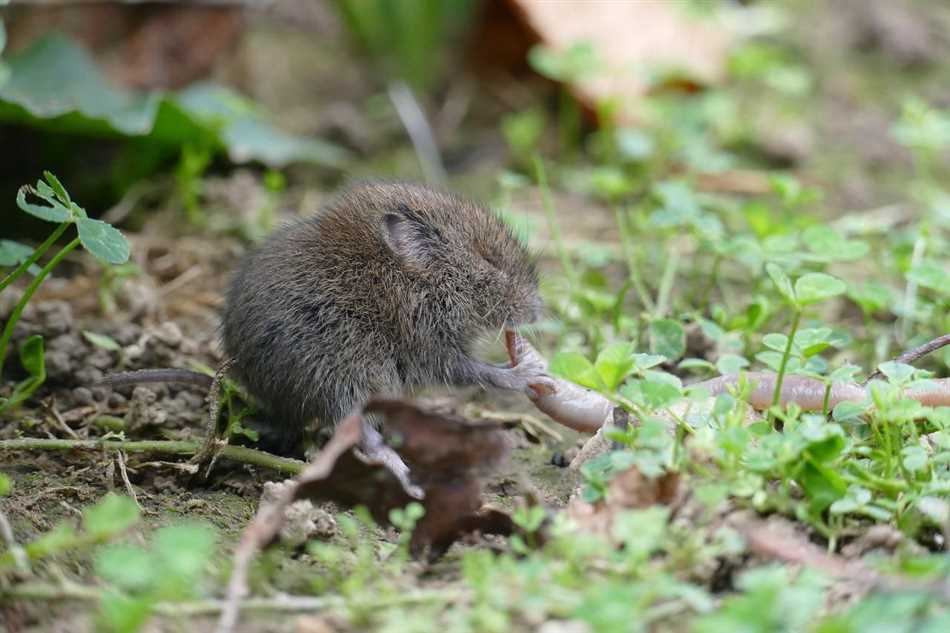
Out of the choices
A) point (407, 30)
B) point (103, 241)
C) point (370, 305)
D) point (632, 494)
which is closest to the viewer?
point (632, 494)

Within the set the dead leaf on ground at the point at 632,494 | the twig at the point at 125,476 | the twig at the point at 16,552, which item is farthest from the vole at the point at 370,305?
the twig at the point at 16,552

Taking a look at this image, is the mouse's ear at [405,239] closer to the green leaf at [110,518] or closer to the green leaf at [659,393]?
the green leaf at [659,393]

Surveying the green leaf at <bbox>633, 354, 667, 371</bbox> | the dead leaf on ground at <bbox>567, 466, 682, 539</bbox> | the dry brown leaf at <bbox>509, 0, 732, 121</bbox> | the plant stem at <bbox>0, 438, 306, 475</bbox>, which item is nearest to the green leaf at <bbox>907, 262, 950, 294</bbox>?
the green leaf at <bbox>633, 354, 667, 371</bbox>

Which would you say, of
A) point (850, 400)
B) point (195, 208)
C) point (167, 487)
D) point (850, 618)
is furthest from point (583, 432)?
point (195, 208)

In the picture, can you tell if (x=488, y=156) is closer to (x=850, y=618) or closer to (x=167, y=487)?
(x=167, y=487)

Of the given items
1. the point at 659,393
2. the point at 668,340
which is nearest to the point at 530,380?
the point at 668,340

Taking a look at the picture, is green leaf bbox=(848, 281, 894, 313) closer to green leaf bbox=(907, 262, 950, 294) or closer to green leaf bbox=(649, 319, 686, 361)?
green leaf bbox=(907, 262, 950, 294)

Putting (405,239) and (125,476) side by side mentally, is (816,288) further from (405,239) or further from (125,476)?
(125,476)
